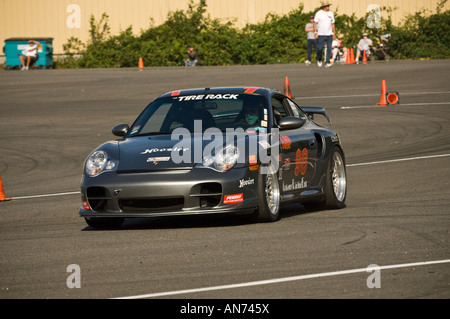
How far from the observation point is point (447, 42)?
45062 mm

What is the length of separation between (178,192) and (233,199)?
536mm

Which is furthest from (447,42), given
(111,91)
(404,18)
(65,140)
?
(65,140)

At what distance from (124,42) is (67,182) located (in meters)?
32.1

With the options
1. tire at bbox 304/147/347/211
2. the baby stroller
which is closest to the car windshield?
tire at bbox 304/147/347/211

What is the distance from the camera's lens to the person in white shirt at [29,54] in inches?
1657

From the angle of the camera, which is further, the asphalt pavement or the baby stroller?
the baby stroller

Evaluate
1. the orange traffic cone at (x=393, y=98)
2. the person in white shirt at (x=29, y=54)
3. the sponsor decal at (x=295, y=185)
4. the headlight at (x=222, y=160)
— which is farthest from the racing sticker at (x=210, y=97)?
the person in white shirt at (x=29, y=54)

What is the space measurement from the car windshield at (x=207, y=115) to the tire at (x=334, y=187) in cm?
124

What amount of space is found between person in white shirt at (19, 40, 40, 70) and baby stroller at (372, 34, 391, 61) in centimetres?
1519

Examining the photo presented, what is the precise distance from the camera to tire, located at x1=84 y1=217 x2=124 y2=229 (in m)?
9.38

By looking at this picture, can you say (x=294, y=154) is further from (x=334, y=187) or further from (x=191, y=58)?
(x=191, y=58)

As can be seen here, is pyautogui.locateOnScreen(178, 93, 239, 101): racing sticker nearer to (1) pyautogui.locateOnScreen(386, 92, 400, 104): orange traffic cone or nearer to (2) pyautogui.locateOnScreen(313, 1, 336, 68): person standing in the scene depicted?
(1) pyautogui.locateOnScreen(386, 92, 400, 104): orange traffic cone

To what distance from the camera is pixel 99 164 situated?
30.5 feet

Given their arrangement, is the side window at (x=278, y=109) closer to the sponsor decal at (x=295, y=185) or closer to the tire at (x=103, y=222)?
the sponsor decal at (x=295, y=185)
